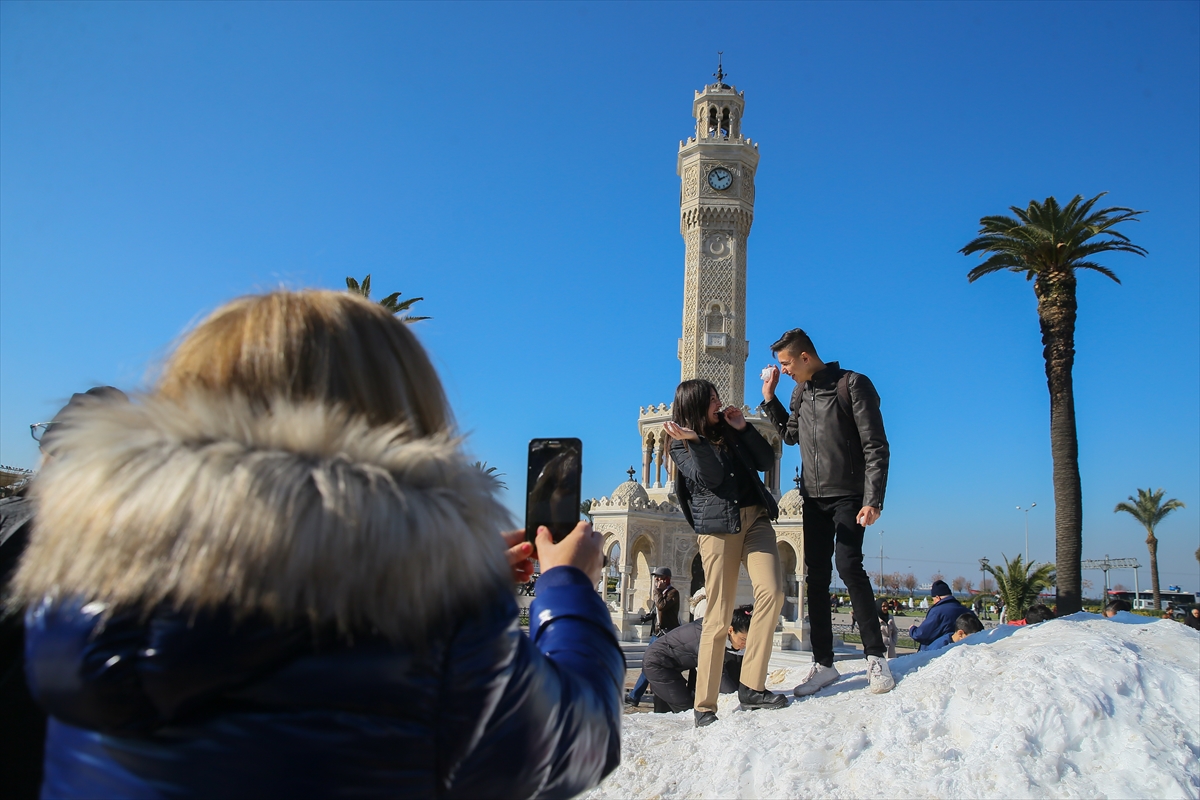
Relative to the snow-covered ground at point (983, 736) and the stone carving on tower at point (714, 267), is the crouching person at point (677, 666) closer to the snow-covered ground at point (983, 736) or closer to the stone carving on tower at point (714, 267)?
the snow-covered ground at point (983, 736)

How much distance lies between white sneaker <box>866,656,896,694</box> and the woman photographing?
0.47 meters

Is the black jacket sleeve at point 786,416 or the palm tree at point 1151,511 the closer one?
the black jacket sleeve at point 786,416

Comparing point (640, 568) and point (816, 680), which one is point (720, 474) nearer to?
point (816, 680)

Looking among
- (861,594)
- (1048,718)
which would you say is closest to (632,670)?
(861,594)

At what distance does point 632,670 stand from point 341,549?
14.6 metres

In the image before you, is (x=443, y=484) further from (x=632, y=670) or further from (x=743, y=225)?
(x=743, y=225)

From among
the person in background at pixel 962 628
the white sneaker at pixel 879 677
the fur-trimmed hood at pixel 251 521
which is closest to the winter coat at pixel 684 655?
the white sneaker at pixel 879 677

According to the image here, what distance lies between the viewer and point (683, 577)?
27.5 metres

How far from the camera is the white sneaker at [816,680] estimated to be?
15.2 ft

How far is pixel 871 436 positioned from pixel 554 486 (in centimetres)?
337

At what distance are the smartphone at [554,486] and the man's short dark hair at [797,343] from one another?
3535 mm

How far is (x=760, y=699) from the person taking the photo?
4.43 m


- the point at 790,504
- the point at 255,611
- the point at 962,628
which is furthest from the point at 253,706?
the point at 790,504

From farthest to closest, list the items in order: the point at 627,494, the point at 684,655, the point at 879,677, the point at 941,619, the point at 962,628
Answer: the point at 627,494 < the point at 941,619 < the point at 962,628 < the point at 684,655 < the point at 879,677
